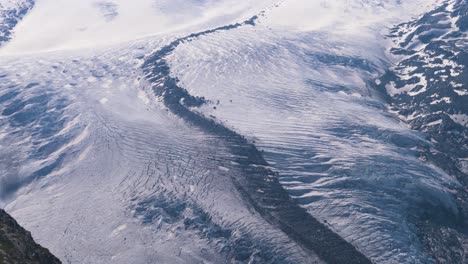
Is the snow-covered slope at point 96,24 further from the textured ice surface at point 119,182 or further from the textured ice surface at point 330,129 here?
the textured ice surface at point 119,182

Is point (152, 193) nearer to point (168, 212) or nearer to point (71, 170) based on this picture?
Result: point (168, 212)

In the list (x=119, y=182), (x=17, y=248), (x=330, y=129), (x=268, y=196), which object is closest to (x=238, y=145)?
(x=268, y=196)

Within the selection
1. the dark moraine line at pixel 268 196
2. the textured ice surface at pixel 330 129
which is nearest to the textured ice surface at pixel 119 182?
the dark moraine line at pixel 268 196

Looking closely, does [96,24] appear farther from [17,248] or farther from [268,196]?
[17,248]

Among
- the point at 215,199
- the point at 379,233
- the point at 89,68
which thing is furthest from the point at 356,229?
the point at 89,68

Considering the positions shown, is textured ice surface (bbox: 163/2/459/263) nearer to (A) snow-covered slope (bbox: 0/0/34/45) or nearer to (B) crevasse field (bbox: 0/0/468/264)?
(B) crevasse field (bbox: 0/0/468/264)

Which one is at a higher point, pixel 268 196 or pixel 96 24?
pixel 268 196

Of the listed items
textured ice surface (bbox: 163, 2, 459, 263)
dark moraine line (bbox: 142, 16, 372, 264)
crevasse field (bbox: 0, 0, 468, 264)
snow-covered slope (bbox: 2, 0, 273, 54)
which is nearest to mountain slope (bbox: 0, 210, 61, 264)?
crevasse field (bbox: 0, 0, 468, 264)
